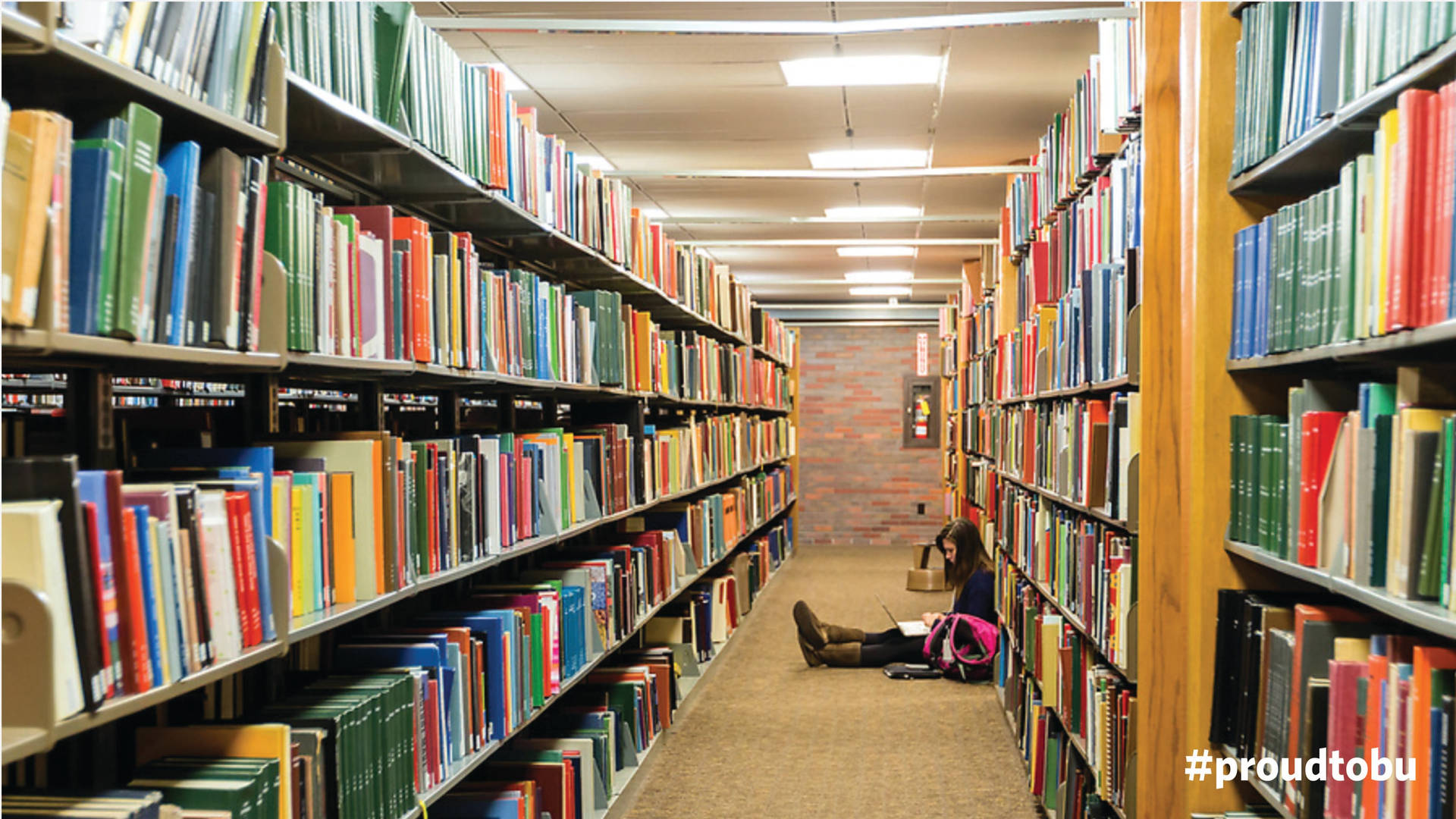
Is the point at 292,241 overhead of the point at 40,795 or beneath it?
overhead

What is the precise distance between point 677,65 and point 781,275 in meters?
7.13

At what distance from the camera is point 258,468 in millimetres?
1983

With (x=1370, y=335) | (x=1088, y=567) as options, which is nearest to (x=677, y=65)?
(x=1088, y=567)

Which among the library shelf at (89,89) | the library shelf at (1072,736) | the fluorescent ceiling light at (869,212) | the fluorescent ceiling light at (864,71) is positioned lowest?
the library shelf at (1072,736)

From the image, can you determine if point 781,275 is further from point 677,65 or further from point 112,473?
point 112,473

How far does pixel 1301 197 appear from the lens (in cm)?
232

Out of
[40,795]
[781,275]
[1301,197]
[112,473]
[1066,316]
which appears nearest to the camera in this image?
[112,473]

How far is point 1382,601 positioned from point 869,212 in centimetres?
738

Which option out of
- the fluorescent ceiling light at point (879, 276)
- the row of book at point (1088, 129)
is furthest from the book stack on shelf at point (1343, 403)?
the fluorescent ceiling light at point (879, 276)

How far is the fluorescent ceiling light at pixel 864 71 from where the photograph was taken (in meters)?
5.32

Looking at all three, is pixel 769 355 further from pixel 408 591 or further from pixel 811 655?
pixel 408 591

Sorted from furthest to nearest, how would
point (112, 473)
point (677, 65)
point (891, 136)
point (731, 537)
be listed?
1. point (731, 537)
2. point (891, 136)
3. point (677, 65)
4. point (112, 473)

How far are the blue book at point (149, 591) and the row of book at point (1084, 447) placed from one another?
212cm

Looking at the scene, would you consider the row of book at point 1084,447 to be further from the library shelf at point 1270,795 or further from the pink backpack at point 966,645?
the pink backpack at point 966,645
